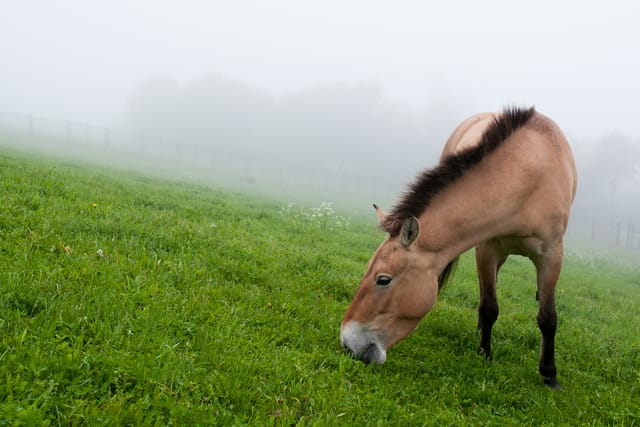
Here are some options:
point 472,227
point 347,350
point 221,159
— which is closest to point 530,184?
point 472,227

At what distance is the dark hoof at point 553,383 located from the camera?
405cm

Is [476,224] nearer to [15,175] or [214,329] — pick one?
[214,329]

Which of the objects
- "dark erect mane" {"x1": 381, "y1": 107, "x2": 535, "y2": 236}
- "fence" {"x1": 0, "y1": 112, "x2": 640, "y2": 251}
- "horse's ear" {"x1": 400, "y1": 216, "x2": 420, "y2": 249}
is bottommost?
"fence" {"x1": 0, "y1": 112, "x2": 640, "y2": 251}

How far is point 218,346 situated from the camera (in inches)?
126

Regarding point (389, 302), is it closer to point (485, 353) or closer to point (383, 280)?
point (383, 280)

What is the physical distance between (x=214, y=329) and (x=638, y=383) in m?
4.39

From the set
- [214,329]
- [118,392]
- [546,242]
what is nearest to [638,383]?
[546,242]

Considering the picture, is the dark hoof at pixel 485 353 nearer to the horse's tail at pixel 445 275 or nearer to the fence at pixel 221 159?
the horse's tail at pixel 445 275

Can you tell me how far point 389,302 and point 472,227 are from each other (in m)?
1.07

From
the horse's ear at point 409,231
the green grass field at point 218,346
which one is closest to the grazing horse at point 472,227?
the horse's ear at point 409,231

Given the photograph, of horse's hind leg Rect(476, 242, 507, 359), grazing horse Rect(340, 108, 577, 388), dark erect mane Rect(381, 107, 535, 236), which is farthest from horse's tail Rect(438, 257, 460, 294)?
dark erect mane Rect(381, 107, 535, 236)

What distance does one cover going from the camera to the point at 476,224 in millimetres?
3834

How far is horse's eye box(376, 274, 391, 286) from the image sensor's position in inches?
143

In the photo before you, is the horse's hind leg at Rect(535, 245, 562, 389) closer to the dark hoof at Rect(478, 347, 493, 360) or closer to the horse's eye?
the dark hoof at Rect(478, 347, 493, 360)
